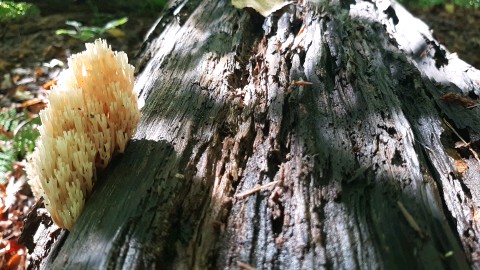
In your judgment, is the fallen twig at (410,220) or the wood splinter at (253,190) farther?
the wood splinter at (253,190)

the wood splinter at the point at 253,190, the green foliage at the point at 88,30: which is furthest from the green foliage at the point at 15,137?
the wood splinter at the point at 253,190

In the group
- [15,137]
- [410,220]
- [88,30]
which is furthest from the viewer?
[88,30]

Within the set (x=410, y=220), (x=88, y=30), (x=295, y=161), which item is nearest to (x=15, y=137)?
(x=88, y=30)

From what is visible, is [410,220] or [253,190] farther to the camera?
[253,190]

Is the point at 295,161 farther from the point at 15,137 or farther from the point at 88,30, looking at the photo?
the point at 88,30

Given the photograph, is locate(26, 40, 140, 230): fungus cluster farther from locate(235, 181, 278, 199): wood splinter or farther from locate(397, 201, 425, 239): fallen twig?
locate(397, 201, 425, 239): fallen twig

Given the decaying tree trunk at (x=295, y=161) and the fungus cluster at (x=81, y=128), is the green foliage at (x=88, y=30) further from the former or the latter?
the fungus cluster at (x=81, y=128)

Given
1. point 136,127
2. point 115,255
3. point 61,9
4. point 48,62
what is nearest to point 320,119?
point 136,127
